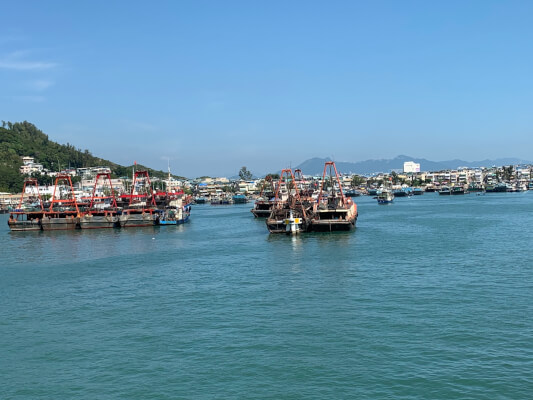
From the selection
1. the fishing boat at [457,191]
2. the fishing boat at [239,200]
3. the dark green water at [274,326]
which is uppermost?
the fishing boat at [457,191]

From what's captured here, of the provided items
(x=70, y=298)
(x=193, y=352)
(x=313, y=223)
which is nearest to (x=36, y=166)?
(x=313, y=223)

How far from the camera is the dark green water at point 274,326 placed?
16266 mm

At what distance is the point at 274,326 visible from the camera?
71.6 ft

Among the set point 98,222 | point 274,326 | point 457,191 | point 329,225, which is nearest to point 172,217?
point 98,222

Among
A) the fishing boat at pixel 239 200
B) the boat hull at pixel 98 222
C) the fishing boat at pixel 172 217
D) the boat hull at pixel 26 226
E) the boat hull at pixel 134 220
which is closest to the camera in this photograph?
the boat hull at pixel 98 222

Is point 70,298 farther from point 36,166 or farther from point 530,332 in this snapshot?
point 36,166

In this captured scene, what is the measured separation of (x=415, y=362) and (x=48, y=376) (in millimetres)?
12280

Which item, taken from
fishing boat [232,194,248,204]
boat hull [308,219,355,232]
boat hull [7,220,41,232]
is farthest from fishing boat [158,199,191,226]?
fishing boat [232,194,248,204]

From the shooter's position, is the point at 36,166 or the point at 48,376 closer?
the point at 48,376

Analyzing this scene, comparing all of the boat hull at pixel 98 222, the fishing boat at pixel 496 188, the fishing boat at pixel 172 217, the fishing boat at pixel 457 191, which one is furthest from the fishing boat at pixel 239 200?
the boat hull at pixel 98 222

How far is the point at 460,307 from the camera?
23594mm

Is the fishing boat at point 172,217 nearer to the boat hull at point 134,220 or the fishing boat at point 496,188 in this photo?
the boat hull at point 134,220

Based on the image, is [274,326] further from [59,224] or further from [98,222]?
[59,224]

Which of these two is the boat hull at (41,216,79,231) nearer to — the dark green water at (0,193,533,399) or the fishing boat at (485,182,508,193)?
the dark green water at (0,193,533,399)
